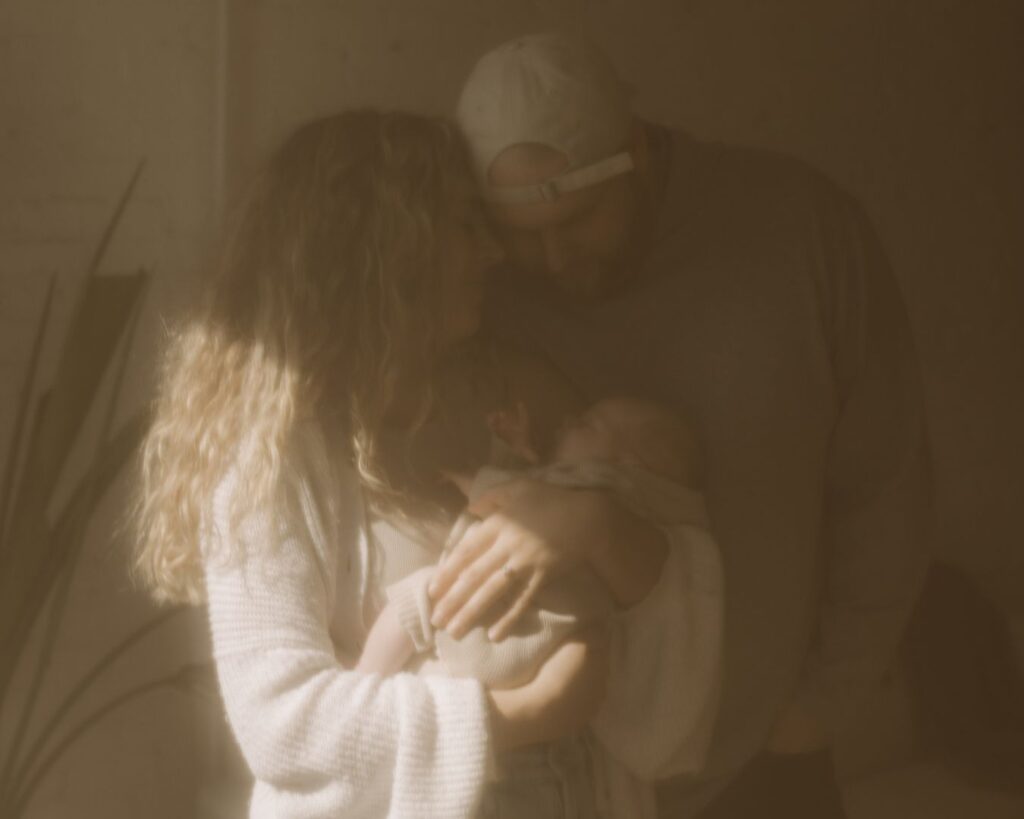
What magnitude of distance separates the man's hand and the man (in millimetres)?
29

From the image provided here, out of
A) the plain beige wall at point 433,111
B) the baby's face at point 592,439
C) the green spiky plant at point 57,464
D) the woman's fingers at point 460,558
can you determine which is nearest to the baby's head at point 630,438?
the baby's face at point 592,439

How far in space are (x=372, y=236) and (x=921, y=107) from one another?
834 millimetres

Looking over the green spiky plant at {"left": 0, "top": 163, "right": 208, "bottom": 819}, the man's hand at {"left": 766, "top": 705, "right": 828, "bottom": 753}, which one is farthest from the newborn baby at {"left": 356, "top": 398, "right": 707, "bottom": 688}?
the green spiky plant at {"left": 0, "top": 163, "right": 208, "bottom": 819}

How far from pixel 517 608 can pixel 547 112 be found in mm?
393

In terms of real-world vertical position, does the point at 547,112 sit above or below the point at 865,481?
above

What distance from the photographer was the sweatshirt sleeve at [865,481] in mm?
1111

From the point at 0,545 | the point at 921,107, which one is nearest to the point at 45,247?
the point at 0,545

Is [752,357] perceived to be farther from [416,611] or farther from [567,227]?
[416,611]

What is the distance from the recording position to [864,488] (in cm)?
117

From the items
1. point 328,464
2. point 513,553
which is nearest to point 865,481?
point 513,553

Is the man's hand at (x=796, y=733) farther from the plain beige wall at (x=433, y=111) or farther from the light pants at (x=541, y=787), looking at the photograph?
the plain beige wall at (x=433, y=111)

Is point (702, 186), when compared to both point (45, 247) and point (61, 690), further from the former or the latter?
point (61, 690)

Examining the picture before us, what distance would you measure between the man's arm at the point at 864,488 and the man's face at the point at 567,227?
190 millimetres

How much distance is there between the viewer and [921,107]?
1502mm
